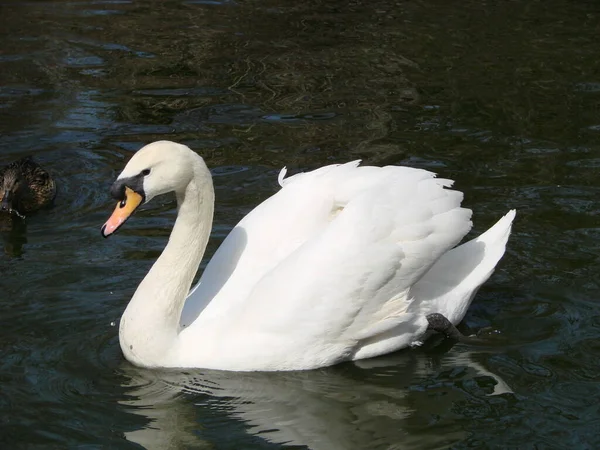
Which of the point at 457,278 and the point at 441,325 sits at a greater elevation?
the point at 457,278

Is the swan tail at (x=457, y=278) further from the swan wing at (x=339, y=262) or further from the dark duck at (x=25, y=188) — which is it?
the dark duck at (x=25, y=188)

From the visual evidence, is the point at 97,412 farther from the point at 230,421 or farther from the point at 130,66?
the point at 130,66

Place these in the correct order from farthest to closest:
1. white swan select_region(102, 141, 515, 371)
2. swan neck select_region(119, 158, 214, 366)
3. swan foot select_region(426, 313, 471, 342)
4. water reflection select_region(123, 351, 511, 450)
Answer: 1. swan foot select_region(426, 313, 471, 342)
2. swan neck select_region(119, 158, 214, 366)
3. white swan select_region(102, 141, 515, 371)
4. water reflection select_region(123, 351, 511, 450)

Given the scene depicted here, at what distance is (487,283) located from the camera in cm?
855

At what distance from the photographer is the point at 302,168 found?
35.8ft

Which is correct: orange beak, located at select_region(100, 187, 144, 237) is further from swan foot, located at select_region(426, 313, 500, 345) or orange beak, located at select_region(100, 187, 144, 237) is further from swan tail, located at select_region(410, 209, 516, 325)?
swan foot, located at select_region(426, 313, 500, 345)

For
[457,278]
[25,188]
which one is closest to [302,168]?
[25,188]

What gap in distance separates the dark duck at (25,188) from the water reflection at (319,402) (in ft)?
11.1

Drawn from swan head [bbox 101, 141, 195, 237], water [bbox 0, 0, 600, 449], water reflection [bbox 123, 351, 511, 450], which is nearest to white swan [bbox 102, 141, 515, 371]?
swan head [bbox 101, 141, 195, 237]

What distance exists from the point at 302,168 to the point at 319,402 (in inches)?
169

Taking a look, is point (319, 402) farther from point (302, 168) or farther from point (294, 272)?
point (302, 168)

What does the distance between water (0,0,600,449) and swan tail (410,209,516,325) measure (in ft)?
0.95

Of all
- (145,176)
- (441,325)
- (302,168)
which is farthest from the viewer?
(302,168)

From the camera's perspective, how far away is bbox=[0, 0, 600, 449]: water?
22.0 ft
